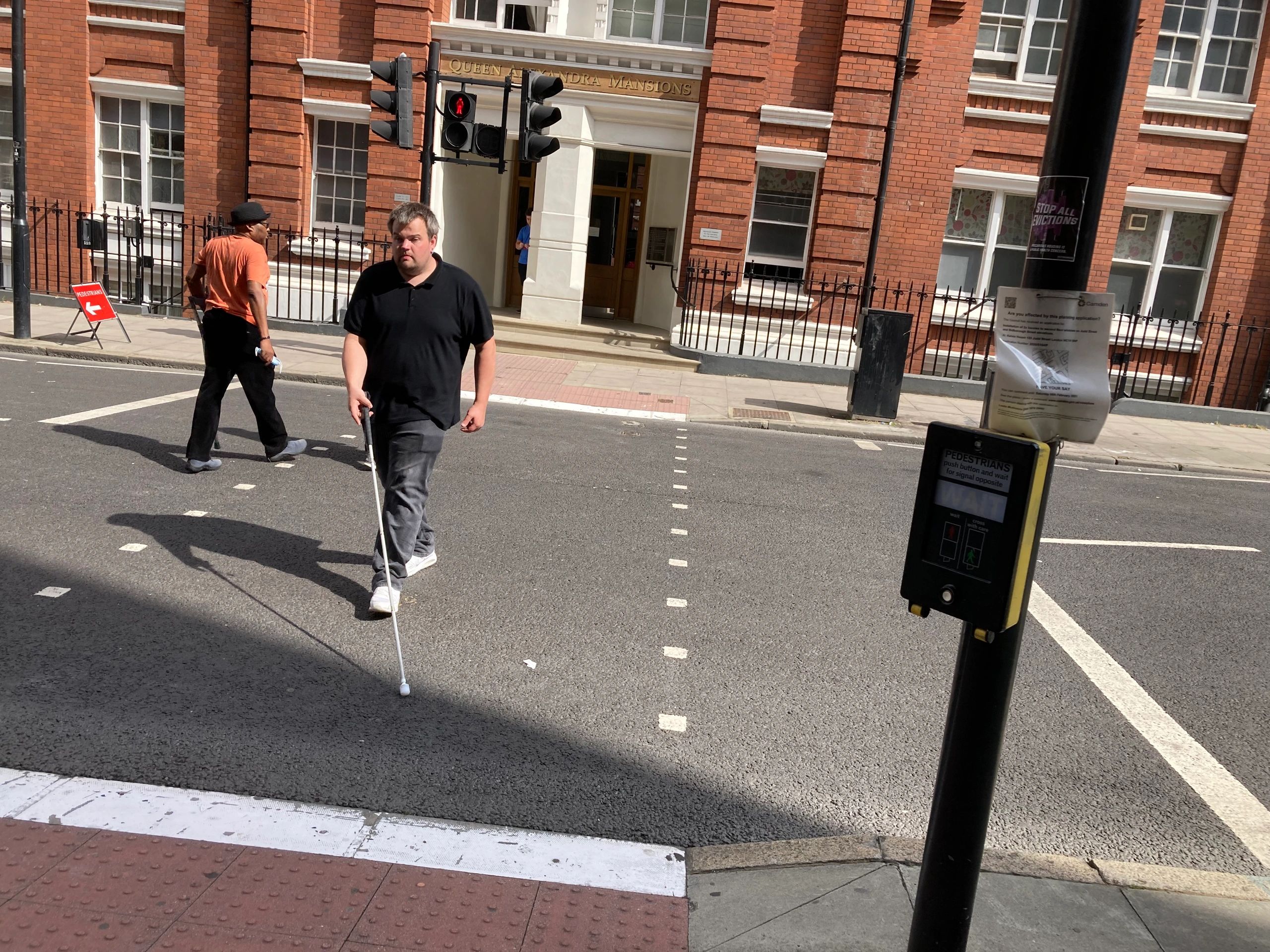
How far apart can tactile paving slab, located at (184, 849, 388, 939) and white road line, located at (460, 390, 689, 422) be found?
9040 millimetres

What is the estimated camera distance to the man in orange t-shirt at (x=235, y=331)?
7.50 meters

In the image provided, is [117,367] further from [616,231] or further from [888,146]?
[888,146]

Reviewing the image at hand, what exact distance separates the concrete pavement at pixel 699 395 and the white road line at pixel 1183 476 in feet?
0.77

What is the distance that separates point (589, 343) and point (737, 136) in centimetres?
405

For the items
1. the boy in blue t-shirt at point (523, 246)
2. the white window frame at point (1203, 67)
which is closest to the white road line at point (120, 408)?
the boy in blue t-shirt at point (523, 246)

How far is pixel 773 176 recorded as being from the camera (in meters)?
17.0

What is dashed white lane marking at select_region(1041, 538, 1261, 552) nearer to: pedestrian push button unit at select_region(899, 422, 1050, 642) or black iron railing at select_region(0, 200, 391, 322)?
pedestrian push button unit at select_region(899, 422, 1050, 642)

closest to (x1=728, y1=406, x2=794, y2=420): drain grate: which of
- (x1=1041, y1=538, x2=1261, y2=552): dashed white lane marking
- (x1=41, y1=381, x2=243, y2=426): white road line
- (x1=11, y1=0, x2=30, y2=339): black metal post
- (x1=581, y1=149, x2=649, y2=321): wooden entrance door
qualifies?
(x1=1041, y1=538, x2=1261, y2=552): dashed white lane marking

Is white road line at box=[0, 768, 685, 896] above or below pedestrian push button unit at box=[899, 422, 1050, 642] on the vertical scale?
below

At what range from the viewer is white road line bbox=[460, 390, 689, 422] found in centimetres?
1200

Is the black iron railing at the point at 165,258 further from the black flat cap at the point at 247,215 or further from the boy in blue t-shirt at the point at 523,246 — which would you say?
the black flat cap at the point at 247,215

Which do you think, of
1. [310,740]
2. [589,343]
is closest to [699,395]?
[589,343]

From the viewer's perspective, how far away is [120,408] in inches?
376

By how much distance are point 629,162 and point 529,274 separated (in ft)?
11.4
